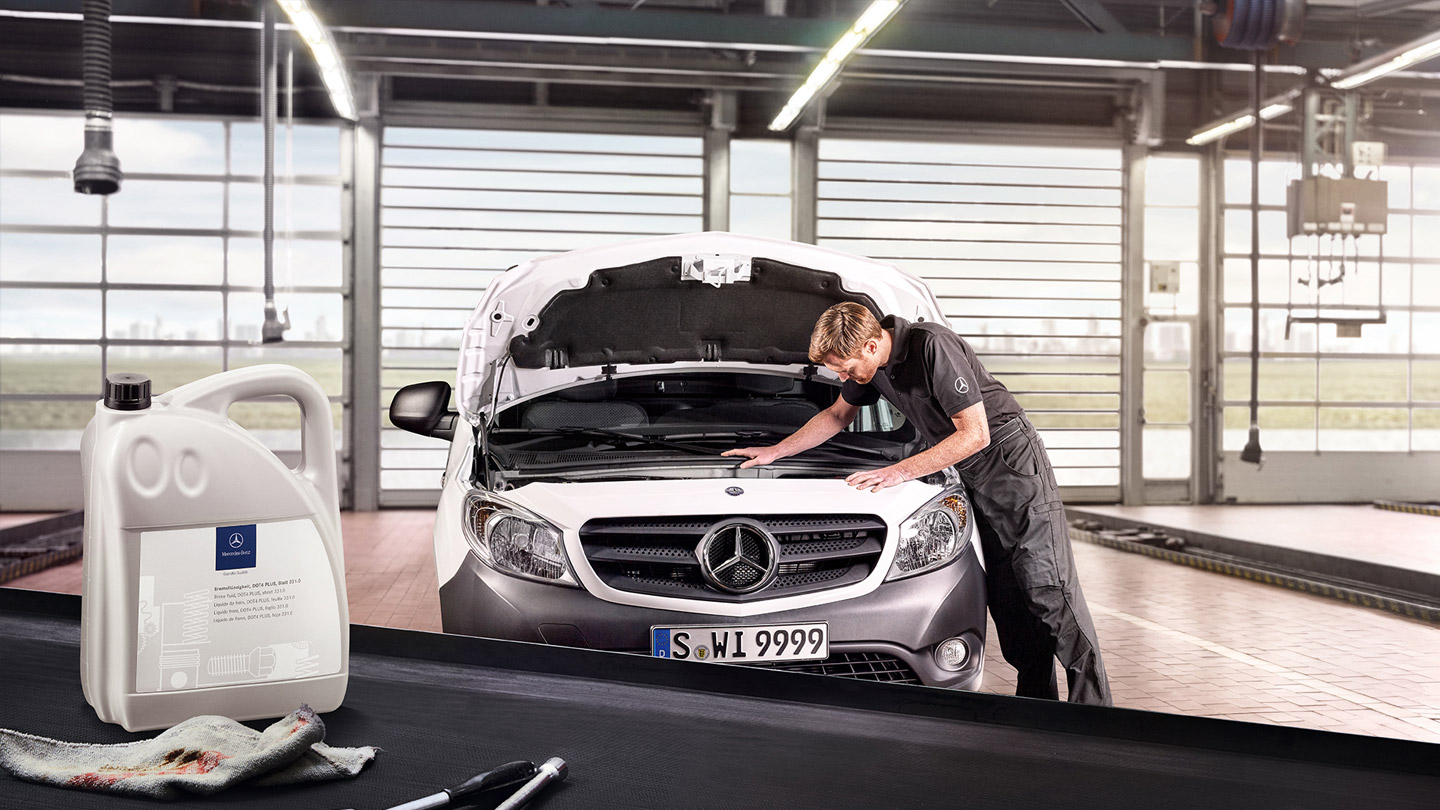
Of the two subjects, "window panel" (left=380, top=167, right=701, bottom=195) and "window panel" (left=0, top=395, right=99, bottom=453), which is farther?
"window panel" (left=380, top=167, right=701, bottom=195)

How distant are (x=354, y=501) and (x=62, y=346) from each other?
351 cm

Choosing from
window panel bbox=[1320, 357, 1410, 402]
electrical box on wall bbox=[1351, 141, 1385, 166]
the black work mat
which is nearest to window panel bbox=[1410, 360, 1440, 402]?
window panel bbox=[1320, 357, 1410, 402]

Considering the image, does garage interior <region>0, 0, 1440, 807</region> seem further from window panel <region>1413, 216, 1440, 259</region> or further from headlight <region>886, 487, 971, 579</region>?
headlight <region>886, 487, 971, 579</region>

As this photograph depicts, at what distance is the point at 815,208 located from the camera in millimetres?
11117

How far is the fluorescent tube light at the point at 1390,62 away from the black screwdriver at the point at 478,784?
10031 mm

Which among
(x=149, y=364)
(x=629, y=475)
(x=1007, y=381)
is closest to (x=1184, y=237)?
(x=1007, y=381)

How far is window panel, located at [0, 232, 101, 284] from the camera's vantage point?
10.4 m

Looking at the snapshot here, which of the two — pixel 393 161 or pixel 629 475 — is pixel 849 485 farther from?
pixel 393 161

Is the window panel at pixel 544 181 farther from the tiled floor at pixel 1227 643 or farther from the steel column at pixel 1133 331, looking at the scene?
the steel column at pixel 1133 331

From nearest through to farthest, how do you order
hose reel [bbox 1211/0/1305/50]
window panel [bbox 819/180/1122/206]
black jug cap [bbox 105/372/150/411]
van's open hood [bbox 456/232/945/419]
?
1. black jug cap [bbox 105/372/150/411]
2. van's open hood [bbox 456/232/945/419]
3. hose reel [bbox 1211/0/1305/50]
4. window panel [bbox 819/180/1122/206]

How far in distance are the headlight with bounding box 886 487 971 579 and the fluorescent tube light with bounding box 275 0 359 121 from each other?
624 cm

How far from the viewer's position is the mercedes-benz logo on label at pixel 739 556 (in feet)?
8.20

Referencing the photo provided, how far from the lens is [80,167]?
7.11 metres

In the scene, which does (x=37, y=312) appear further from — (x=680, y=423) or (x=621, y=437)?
(x=621, y=437)
